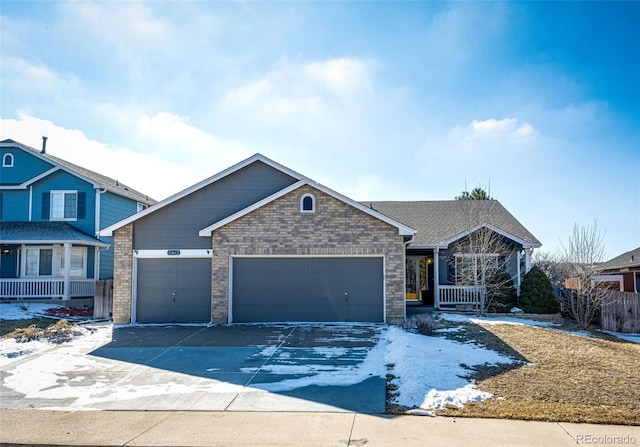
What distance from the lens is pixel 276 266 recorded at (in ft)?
55.1

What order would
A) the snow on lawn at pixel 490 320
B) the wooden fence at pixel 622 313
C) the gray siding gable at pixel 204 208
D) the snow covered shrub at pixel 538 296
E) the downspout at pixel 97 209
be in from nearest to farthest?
1. the wooden fence at pixel 622 313
2. the snow on lawn at pixel 490 320
3. the gray siding gable at pixel 204 208
4. the snow covered shrub at pixel 538 296
5. the downspout at pixel 97 209

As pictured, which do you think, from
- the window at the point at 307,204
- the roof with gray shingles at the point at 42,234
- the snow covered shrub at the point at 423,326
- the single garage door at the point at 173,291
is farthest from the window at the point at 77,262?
the snow covered shrub at the point at 423,326

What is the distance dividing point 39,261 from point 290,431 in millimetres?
21392

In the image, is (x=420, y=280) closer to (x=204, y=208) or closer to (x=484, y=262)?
(x=484, y=262)

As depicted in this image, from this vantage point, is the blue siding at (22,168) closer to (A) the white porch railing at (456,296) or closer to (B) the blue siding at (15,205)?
(B) the blue siding at (15,205)

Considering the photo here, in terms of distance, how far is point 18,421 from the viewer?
25.0 ft

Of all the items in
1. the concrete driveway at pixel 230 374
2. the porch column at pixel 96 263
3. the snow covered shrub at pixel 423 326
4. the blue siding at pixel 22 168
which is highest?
the blue siding at pixel 22 168

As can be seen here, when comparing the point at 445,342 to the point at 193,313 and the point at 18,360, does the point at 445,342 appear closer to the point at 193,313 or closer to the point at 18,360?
the point at 193,313

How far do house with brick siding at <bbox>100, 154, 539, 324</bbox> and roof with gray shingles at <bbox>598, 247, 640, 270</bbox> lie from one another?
1752 centimetres

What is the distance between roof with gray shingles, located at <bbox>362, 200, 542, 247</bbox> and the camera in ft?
69.5

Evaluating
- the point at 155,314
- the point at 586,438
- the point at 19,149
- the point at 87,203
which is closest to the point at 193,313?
the point at 155,314

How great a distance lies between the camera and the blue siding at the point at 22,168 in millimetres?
24906

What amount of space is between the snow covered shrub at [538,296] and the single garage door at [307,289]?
21.2 ft

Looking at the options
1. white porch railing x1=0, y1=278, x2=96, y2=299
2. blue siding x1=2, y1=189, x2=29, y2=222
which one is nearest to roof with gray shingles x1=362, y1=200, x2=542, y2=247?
white porch railing x1=0, y1=278, x2=96, y2=299
